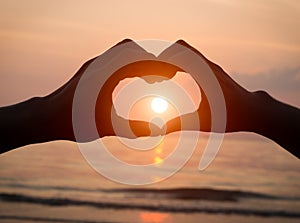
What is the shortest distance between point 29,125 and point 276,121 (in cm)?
80

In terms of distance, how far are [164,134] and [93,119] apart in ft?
0.93

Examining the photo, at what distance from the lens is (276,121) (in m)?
1.94

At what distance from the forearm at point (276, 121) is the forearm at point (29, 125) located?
2.06 feet

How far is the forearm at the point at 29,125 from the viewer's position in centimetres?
198

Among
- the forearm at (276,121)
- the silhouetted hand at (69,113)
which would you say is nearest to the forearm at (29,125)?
the silhouetted hand at (69,113)

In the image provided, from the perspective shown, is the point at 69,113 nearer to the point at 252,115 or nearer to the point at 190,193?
the point at 252,115

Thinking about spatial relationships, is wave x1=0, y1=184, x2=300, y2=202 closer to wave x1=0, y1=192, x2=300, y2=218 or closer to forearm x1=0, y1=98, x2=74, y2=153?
wave x1=0, y1=192, x2=300, y2=218

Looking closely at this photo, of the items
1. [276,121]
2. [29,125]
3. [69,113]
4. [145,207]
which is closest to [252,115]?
[276,121]

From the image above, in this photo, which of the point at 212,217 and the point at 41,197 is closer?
the point at 212,217

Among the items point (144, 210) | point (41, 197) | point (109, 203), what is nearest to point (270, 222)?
point (144, 210)

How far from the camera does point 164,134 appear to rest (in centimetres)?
189

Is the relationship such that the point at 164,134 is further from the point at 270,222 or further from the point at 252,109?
the point at 270,222

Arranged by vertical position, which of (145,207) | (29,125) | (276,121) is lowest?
(29,125)

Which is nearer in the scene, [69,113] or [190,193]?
[69,113]
